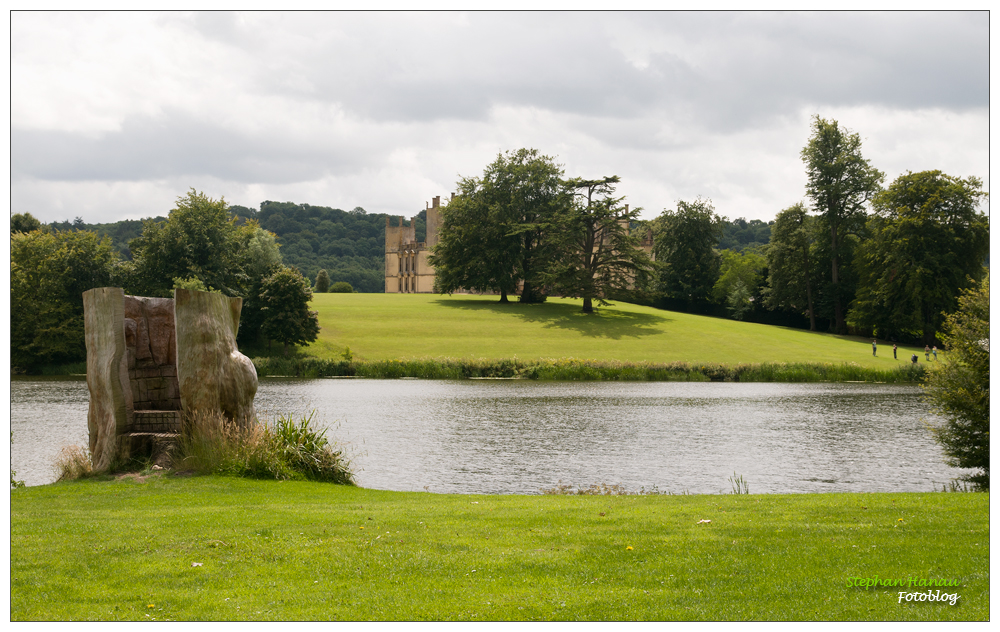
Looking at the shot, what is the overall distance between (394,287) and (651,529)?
327 feet

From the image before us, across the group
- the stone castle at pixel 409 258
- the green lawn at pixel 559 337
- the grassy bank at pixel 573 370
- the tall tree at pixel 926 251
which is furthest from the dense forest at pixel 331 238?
the grassy bank at pixel 573 370

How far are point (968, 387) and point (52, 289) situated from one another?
1744 inches

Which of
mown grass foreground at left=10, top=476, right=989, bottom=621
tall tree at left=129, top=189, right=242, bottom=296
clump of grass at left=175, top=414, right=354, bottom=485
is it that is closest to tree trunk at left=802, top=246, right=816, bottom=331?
tall tree at left=129, top=189, right=242, bottom=296

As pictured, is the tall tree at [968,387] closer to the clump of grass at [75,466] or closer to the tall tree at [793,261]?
the clump of grass at [75,466]

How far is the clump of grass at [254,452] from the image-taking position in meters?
10.7

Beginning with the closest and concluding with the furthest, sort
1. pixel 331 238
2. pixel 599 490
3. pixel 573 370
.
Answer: pixel 599 490
pixel 573 370
pixel 331 238

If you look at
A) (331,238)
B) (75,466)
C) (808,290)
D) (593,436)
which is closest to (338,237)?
(331,238)

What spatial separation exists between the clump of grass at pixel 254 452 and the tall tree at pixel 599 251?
158ft

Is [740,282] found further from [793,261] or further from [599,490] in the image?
[599,490]

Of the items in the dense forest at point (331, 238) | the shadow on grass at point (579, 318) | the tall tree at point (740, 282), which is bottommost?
the shadow on grass at point (579, 318)

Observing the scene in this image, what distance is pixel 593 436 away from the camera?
18.3 m

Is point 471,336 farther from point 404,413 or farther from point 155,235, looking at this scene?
point 404,413

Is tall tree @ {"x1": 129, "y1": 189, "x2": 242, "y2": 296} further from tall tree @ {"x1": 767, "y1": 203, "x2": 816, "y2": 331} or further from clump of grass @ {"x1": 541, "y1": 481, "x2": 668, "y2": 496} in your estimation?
tall tree @ {"x1": 767, "y1": 203, "x2": 816, "y2": 331}

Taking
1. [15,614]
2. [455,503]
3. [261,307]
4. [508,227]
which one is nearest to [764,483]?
[455,503]
